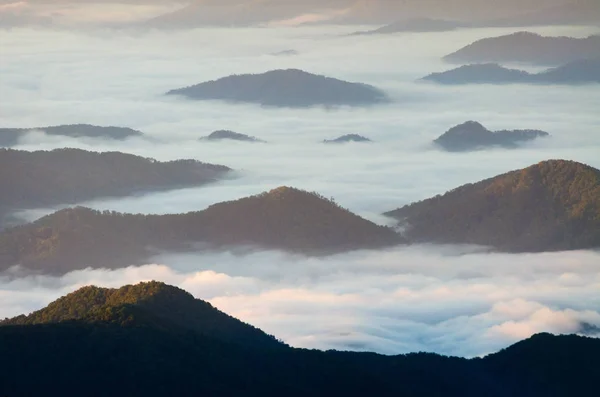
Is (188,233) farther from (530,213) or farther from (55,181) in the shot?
(55,181)

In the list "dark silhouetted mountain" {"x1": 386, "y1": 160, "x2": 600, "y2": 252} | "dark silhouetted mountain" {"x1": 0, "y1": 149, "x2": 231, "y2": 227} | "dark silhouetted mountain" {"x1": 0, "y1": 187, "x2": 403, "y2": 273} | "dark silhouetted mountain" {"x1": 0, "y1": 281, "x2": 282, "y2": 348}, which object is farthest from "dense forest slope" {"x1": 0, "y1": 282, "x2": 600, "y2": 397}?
"dark silhouetted mountain" {"x1": 0, "y1": 149, "x2": 231, "y2": 227}

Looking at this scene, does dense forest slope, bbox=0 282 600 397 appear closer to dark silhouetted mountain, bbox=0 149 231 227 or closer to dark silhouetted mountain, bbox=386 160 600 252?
dark silhouetted mountain, bbox=386 160 600 252

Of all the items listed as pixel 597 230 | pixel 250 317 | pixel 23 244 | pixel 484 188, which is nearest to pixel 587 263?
pixel 597 230

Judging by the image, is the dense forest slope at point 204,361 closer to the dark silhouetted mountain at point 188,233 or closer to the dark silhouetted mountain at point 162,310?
the dark silhouetted mountain at point 162,310

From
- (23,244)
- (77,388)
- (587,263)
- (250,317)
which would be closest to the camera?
(77,388)

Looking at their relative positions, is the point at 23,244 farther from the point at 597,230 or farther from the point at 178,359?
the point at 178,359

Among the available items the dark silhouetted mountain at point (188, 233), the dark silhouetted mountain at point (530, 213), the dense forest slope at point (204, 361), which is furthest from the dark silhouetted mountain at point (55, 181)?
the dense forest slope at point (204, 361)

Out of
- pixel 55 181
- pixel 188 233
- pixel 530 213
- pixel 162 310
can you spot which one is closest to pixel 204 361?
pixel 162 310
